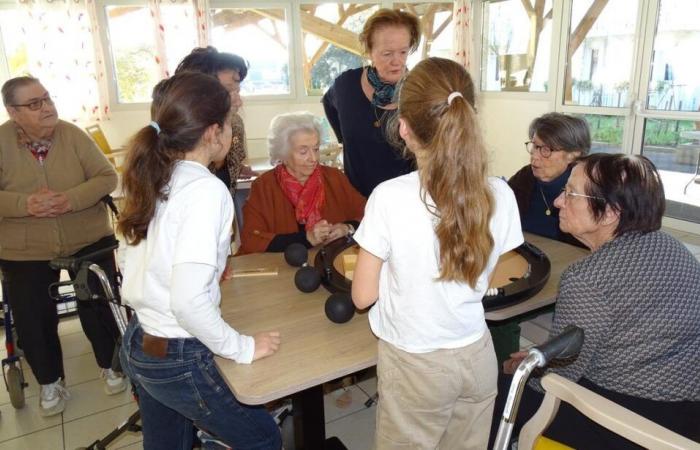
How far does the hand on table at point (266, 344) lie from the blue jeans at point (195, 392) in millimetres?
119

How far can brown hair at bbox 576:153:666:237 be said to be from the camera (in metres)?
1.36

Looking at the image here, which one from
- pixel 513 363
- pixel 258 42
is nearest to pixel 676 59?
pixel 513 363

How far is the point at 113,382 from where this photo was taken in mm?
2439

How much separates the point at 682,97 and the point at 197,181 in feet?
16.0

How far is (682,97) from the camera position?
4.50 metres

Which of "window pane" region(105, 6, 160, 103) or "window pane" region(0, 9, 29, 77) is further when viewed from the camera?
"window pane" region(105, 6, 160, 103)

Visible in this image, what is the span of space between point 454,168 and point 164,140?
67 cm

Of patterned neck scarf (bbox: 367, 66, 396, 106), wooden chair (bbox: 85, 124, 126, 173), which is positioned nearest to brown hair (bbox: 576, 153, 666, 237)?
patterned neck scarf (bbox: 367, 66, 396, 106)

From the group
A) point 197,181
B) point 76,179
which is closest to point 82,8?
point 76,179

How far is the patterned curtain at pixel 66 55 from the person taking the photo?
503 centimetres

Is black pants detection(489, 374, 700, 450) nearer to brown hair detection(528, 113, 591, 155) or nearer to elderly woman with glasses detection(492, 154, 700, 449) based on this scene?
elderly woman with glasses detection(492, 154, 700, 449)

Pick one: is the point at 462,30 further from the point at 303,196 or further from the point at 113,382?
the point at 113,382

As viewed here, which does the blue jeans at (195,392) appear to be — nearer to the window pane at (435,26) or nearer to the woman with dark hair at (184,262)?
the woman with dark hair at (184,262)

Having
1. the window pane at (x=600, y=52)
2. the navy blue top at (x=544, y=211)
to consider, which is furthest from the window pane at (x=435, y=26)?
the navy blue top at (x=544, y=211)
